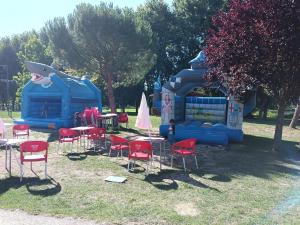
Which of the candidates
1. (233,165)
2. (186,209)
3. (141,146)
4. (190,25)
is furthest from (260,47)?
(190,25)

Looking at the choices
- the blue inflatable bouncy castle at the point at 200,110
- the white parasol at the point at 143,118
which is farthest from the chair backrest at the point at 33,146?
the blue inflatable bouncy castle at the point at 200,110

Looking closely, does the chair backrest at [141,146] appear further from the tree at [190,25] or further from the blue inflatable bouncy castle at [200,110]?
the tree at [190,25]

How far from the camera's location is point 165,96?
15.6 metres

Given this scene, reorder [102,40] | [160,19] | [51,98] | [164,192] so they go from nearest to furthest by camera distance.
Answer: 1. [164,192]
2. [51,98]
3. [102,40]
4. [160,19]

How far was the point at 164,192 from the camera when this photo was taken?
23.7 ft

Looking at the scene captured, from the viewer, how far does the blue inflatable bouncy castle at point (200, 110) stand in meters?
14.2

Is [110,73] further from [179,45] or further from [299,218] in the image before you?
[299,218]

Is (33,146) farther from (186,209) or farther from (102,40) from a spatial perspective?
(102,40)

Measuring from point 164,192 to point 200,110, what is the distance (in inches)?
426

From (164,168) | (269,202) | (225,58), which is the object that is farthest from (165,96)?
(269,202)

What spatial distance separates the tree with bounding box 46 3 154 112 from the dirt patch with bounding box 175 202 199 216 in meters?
16.7

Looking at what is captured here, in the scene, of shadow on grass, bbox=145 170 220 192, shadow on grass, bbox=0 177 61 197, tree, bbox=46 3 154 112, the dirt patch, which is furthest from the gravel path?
tree, bbox=46 3 154 112

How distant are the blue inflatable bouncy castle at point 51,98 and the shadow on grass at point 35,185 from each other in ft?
33.7

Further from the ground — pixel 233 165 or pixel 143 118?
pixel 143 118
